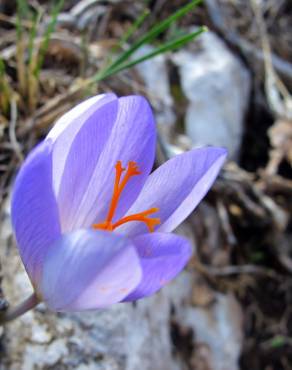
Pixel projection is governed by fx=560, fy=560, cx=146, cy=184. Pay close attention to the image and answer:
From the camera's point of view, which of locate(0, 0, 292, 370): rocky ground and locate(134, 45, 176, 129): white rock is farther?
locate(134, 45, 176, 129): white rock

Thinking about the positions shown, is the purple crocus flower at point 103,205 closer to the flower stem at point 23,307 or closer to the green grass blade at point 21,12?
the flower stem at point 23,307

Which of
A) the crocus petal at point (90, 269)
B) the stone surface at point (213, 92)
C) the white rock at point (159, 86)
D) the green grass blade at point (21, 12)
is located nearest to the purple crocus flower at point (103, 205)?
the crocus petal at point (90, 269)

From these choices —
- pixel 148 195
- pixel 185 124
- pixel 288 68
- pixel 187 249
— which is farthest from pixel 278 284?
pixel 187 249

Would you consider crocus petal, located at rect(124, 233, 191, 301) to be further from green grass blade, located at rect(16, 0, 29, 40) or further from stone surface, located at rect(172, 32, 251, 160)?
stone surface, located at rect(172, 32, 251, 160)

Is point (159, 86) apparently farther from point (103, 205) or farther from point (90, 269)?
point (90, 269)

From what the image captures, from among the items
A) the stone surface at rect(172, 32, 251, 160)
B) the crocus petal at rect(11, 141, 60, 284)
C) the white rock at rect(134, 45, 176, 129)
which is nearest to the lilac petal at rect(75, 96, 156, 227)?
the crocus petal at rect(11, 141, 60, 284)
